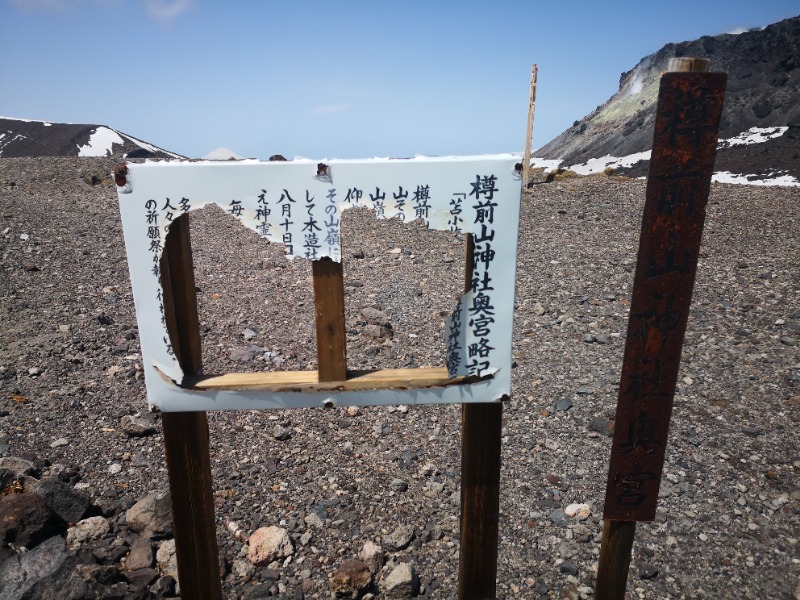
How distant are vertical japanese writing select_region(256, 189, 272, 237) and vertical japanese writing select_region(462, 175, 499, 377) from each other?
75cm

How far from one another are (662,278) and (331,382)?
1334 mm

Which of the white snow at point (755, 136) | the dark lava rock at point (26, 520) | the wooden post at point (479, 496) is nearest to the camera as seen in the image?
Result: the wooden post at point (479, 496)

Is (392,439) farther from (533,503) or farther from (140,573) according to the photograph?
(140,573)

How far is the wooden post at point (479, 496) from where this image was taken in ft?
7.64

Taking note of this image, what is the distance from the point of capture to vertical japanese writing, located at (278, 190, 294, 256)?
1.99 m

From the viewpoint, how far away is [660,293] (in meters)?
2.04

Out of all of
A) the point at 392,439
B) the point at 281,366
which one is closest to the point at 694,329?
the point at 392,439

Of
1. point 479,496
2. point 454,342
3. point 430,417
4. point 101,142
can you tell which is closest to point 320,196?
point 454,342

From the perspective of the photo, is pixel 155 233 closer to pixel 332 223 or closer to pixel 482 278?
pixel 332 223

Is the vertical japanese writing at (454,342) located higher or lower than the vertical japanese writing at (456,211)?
lower

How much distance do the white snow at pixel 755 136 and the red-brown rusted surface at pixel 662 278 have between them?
25979 millimetres

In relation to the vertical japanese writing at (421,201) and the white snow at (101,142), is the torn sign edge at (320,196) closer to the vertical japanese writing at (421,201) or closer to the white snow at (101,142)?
the vertical japanese writing at (421,201)

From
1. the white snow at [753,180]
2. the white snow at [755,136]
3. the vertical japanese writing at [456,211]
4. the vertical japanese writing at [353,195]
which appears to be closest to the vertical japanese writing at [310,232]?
the vertical japanese writing at [353,195]

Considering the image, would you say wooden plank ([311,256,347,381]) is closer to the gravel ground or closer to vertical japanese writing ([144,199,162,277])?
vertical japanese writing ([144,199,162,277])
